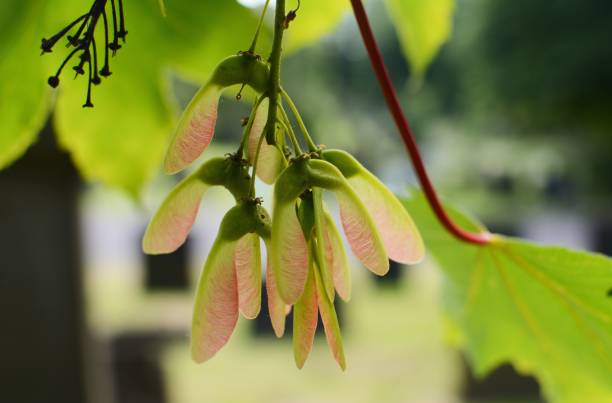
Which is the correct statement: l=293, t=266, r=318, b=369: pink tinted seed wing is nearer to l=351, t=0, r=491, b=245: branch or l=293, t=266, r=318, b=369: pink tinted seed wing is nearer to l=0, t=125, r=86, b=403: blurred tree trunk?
l=351, t=0, r=491, b=245: branch

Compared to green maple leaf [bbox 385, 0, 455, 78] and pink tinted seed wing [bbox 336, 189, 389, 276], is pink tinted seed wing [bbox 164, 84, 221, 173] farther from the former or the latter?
green maple leaf [bbox 385, 0, 455, 78]

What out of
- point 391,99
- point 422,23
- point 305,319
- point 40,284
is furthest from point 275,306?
point 40,284

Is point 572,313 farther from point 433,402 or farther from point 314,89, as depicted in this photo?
point 314,89

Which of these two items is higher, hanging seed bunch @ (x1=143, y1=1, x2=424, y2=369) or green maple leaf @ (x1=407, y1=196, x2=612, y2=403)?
hanging seed bunch @ (x1=143, y1=1, x2=424, y2=369)

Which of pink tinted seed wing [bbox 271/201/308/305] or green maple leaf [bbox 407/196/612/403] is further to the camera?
green maple leaf [bbox 407/196/612/403]

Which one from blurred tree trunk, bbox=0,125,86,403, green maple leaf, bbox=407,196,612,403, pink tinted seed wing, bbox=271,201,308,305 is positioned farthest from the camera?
blurred tree trunk, bbox=0,125,86,403

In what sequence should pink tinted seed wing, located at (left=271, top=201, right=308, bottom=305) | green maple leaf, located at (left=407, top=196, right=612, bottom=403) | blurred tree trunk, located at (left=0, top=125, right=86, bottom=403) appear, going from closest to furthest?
pink tinted seed wing, located at (left=271, top=201, right=308, bottom=305) → green maple leaf, located at (left=407, top=196, right=612, bottom=403) → blurred tree trunk, located at (left=0, top=125, right=86, bottom=403)

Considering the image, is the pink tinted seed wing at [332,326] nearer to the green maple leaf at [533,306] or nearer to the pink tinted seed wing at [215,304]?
the pink tinted seed wing at [215,304]

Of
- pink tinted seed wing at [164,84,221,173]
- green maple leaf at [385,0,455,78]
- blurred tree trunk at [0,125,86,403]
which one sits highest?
green maple leaf at [385,0,455,78]

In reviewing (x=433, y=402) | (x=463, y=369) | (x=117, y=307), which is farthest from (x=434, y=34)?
(x=117, y=307)

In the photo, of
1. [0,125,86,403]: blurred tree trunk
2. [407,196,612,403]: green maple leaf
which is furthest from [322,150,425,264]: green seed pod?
[0,125,86,403]: blurred tree trunk
